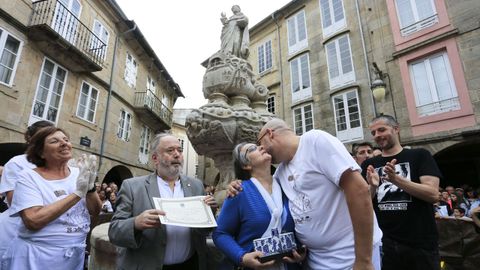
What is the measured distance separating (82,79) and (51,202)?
11711 millimetres

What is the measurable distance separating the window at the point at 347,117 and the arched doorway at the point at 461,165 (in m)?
3.32

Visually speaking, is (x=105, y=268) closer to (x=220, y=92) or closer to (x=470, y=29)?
(x=220, y=92)

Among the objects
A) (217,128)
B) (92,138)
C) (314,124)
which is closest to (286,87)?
(314,124)

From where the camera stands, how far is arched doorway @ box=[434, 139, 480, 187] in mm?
10914

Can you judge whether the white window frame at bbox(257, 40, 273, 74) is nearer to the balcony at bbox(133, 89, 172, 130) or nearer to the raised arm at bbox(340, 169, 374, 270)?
the balcony at bbox(133, 89, 172, 130)

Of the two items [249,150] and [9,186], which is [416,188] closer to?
[249,150]

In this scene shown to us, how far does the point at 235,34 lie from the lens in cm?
556

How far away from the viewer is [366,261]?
1221mm

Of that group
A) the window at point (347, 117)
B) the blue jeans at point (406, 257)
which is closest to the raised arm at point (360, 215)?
the blue jeans at point (406, 257)

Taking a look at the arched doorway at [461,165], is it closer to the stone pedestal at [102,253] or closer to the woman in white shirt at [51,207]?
the stone pedestal at [102,253]

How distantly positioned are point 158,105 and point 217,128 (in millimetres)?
14669

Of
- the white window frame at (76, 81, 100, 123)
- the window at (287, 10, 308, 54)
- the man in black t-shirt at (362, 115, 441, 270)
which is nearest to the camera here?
the man in black t-shirt at (362, 115, 441, 270)

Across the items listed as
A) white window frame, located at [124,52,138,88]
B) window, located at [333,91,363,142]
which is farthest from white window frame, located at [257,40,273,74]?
white window frame, located at [124,52,138,88]

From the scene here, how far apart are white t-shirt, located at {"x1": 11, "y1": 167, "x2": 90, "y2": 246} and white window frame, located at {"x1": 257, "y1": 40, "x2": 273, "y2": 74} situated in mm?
16048
